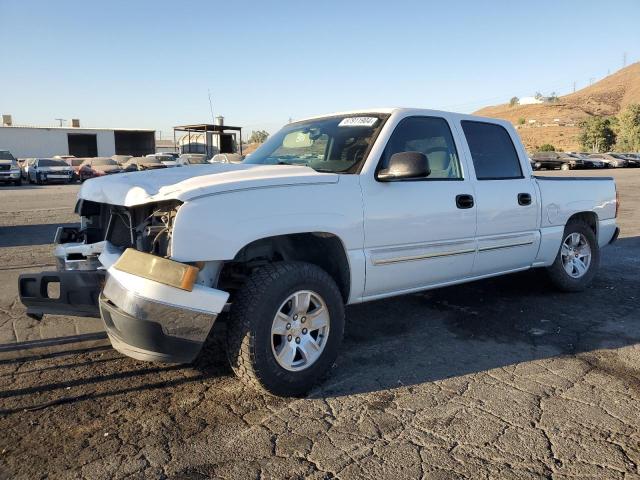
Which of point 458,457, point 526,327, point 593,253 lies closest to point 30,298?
→ point 458,457

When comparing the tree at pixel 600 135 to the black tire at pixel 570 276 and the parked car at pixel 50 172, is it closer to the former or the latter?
the parked car at pixel 50 172

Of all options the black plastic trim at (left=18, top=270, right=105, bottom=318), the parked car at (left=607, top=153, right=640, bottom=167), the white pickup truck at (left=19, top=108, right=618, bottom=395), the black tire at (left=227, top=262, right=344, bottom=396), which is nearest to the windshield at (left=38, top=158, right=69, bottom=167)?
the white pickup truck at (left=19, top=108, right=618, bottom=395)

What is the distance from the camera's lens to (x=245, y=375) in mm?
3346

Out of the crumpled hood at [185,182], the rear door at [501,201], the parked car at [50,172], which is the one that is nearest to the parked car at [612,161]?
the parked car at [50,172]

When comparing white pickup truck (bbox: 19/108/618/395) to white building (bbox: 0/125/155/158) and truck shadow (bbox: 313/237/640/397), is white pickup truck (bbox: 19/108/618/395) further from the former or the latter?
white building (bbox: 0/125/155/158)

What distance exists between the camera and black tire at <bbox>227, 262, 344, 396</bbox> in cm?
327

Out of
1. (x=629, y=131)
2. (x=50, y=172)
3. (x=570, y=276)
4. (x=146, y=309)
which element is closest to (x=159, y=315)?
(x=146, y=309)

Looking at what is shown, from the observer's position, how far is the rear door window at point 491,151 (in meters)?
4.86

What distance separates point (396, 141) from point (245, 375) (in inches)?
83.7

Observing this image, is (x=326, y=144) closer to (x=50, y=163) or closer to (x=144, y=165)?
(x=144, y=165)

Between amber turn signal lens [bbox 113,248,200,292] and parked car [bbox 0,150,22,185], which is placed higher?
parked car [bbox 0,150,22,185]

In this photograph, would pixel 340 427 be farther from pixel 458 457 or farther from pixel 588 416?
pixel 588 416

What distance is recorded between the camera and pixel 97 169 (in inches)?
1266

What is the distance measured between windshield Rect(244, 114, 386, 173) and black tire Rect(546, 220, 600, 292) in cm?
277
